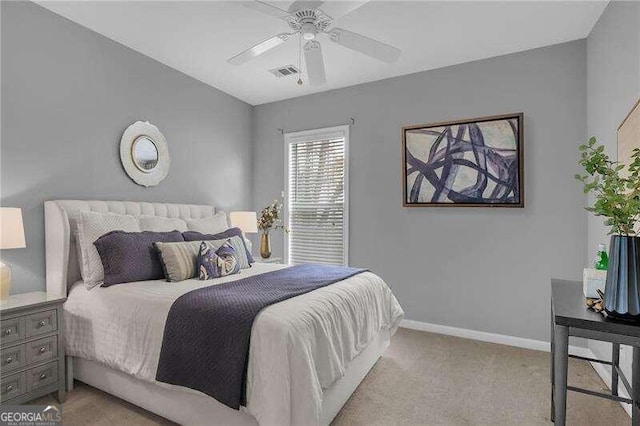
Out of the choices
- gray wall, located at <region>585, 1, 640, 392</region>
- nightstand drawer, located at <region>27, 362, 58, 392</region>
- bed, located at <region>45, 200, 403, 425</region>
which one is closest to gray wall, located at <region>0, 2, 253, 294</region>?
bed, located at <region>45, 200, 403, 425</region>

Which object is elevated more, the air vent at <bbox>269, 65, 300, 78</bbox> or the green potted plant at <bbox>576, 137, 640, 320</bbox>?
the air vent at <bbox>269, 65, 300, 78</bbox>

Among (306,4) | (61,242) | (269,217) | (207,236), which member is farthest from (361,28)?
(61,242)

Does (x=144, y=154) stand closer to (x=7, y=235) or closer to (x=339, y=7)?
(x=7, y=235)

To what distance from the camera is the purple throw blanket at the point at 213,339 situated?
166 centimetres

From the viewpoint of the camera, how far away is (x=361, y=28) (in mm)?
2877

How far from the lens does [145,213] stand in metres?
3.26

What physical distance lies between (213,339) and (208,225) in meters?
1.93

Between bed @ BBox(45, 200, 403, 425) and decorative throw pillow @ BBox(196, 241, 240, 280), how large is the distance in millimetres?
144

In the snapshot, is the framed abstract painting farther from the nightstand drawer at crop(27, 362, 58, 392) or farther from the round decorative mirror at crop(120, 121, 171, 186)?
the nightstand drawer at crop(27, 362, 58, 392)

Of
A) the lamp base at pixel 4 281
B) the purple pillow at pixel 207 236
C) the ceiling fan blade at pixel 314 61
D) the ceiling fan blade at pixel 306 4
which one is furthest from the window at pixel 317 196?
the lamp base at pixel 4 281

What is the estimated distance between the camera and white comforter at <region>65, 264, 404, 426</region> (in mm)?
1599

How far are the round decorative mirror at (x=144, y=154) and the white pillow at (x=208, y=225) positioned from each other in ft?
2.23

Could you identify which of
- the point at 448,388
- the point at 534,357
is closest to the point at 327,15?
the point at 448,388

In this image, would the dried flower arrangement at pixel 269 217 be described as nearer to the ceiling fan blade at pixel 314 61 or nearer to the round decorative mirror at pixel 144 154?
the round decorative mirror at pixel 144 154
